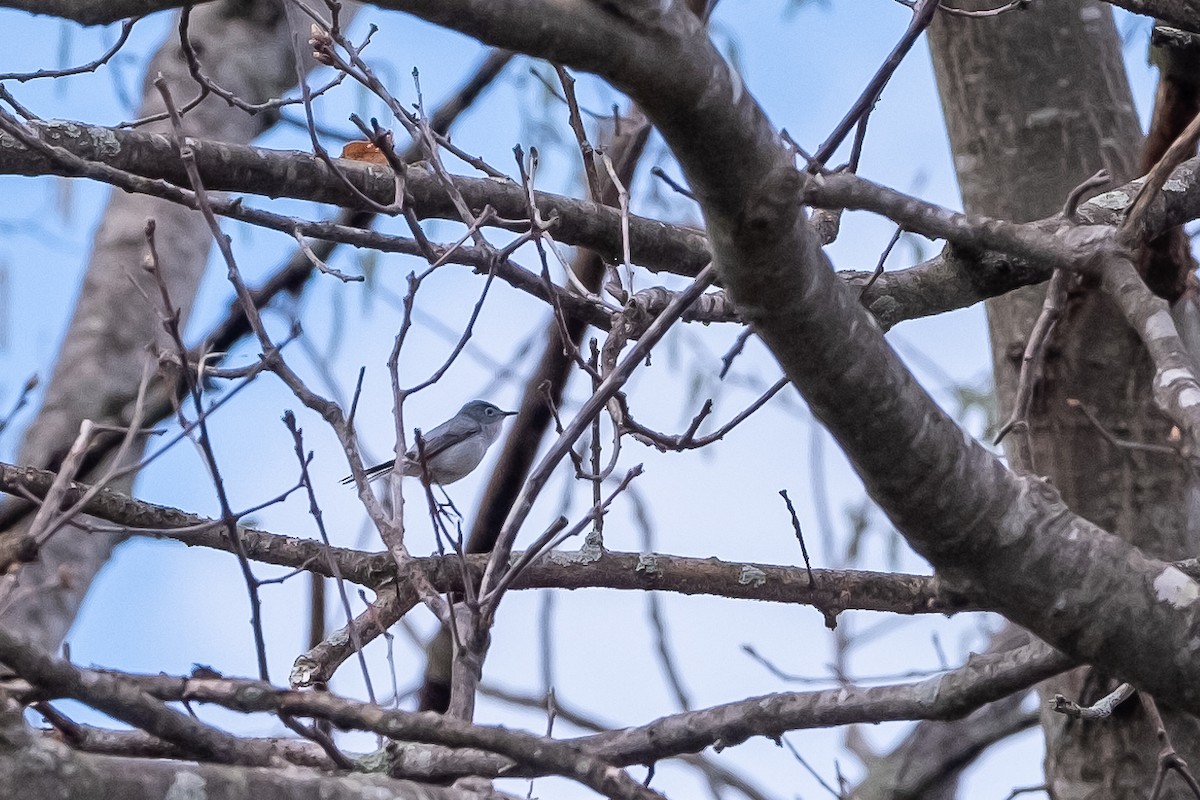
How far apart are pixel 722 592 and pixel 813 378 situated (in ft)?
5.16

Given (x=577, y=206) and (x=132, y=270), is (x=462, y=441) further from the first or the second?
(x=577, y=206)

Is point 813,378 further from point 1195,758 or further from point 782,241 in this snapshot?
point 1195,758

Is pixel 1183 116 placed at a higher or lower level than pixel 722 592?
higher

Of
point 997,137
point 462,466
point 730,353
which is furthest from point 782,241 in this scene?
point 462,466

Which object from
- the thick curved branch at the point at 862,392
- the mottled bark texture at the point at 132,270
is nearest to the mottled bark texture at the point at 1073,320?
the thick curved branch at the point at 862,392

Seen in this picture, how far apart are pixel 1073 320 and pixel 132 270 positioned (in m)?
4.38

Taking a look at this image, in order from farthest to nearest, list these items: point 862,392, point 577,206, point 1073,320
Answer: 1. point 1073,320
2. point 577,206
3. point 862,392

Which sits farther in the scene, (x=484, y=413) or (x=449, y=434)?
(x=484, y=413)

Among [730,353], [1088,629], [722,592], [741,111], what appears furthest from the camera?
Result: [722,592]

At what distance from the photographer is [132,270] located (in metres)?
5.92

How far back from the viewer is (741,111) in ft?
4.83

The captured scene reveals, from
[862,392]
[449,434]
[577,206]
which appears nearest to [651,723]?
[862,392]

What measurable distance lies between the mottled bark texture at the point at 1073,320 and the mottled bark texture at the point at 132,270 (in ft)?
9.75

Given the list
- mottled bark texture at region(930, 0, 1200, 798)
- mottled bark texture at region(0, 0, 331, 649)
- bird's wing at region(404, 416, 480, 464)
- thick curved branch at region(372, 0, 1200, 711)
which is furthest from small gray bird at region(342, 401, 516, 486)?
thick curved branch at region(372, 0, 1200, 711)
